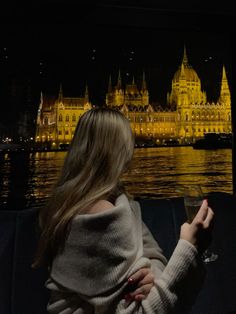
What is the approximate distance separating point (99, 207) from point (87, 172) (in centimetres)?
12

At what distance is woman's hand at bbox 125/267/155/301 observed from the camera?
3.03 feet

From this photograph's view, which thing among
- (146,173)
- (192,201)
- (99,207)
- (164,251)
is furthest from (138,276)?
(146,173)

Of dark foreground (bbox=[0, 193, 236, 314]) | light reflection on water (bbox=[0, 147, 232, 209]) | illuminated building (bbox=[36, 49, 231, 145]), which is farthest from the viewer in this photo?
illuminated building (bbox=[36, 49, 231, 145])

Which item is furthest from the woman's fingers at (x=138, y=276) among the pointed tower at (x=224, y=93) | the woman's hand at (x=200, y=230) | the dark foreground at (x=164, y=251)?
the pointed tower at (x=224, y=93)

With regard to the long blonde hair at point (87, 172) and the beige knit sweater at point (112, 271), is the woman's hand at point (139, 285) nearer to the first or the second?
the beige knit sweater at point (112, 271)

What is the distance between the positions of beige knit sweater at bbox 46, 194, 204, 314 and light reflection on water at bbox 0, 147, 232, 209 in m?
1.54

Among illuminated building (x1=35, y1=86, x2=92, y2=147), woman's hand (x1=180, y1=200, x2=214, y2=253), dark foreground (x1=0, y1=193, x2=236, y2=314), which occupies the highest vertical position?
illuminated building (x1=35, y1=86, x2=92, y2=147)

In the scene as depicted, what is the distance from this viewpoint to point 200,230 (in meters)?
0.99

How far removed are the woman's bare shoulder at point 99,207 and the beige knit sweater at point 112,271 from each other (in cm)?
3

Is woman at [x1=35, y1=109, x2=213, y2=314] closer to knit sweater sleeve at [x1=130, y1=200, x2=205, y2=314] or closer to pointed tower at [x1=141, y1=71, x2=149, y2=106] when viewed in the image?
knit sweater sleeve at [x1=130, y1=200, x2=205, y2=314]

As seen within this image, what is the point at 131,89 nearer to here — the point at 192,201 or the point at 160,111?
the point at 160,111

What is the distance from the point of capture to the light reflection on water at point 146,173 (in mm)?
2617

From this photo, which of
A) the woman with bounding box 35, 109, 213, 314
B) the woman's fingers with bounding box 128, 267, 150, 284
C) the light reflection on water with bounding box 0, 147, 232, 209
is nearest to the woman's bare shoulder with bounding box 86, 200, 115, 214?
the woman with bounding box 35, 109, 213, 314

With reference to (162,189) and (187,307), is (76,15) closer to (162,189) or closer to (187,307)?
(162,189)
